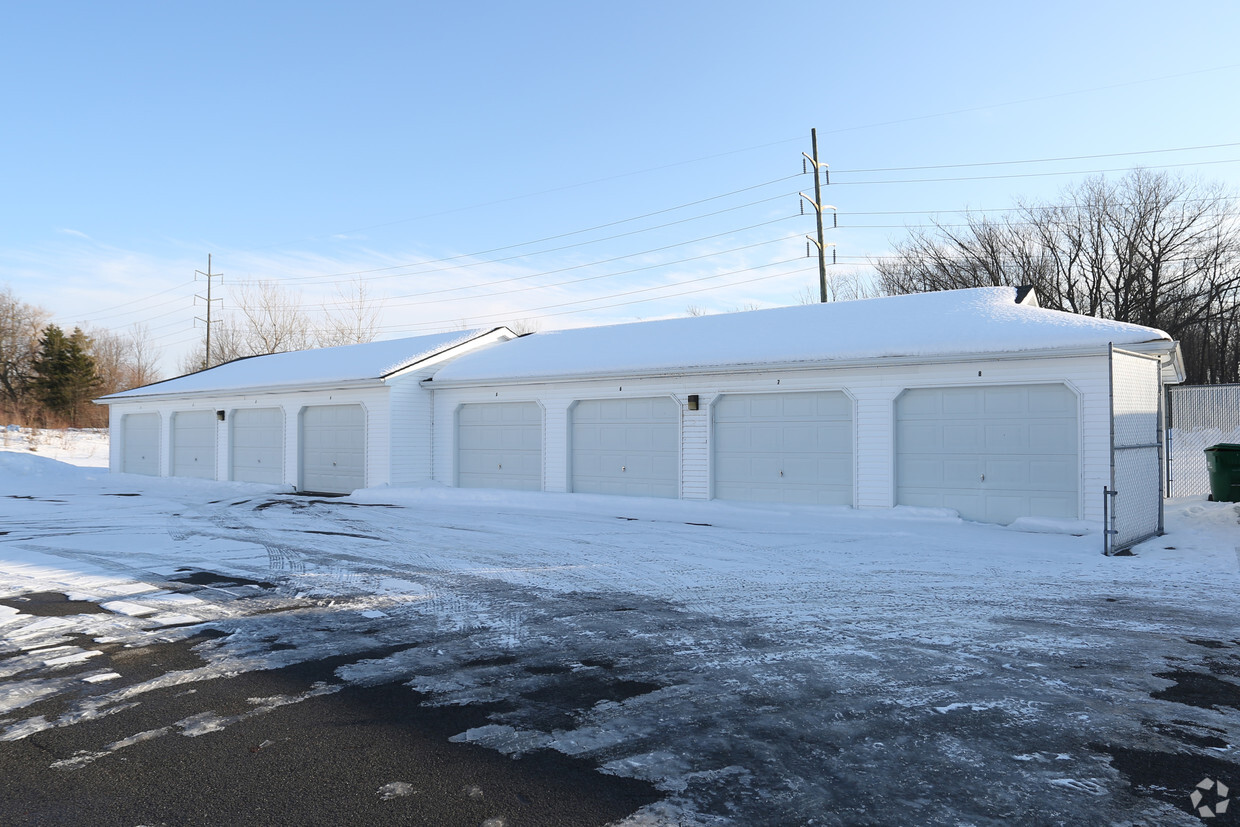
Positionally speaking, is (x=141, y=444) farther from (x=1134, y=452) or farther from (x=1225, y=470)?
(x=1225, y=470)

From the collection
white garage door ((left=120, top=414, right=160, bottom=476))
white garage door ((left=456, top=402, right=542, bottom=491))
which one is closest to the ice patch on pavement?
white garage door ((left=456, top=402, right=542, bottom=491))

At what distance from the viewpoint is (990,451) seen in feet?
40.2

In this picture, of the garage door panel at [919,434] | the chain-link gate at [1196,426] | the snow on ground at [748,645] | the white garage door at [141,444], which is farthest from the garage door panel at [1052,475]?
the white garage door at [141,444]

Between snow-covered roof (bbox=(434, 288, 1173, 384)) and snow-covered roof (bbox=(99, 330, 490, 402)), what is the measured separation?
1.39 m

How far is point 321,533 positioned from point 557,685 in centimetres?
846

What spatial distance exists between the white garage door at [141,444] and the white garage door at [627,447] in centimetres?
1611

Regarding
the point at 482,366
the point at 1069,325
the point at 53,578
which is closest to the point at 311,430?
the point at 482,366

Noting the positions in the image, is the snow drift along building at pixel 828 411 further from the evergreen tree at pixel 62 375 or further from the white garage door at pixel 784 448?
the evergreen tree at pixel 62 375

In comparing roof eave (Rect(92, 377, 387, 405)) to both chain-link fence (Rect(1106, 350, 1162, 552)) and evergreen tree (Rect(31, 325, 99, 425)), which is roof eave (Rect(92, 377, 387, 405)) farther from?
evergreen tree (Rect(31, 325, 99, 425))

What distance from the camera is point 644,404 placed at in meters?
16.1

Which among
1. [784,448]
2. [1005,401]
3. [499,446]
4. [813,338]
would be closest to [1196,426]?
[1005,401]

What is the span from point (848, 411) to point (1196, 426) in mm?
9392

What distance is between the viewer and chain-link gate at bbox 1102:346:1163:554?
1026 centimetres

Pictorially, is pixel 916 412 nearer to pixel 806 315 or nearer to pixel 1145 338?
pixel 1145 338
